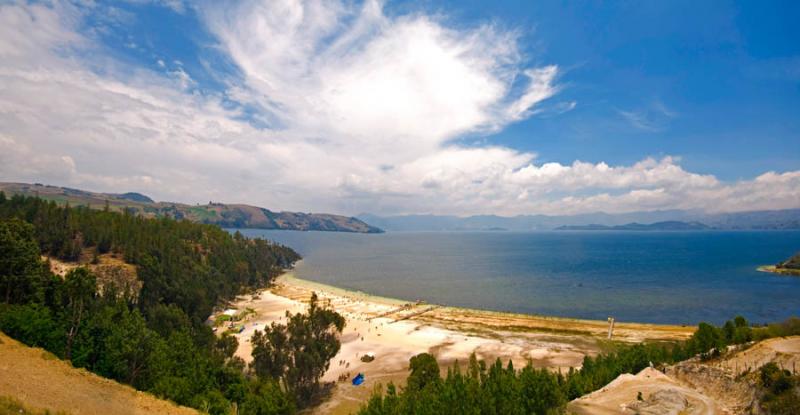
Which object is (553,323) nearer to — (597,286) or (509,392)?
(597,286)

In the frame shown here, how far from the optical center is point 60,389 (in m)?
23.5

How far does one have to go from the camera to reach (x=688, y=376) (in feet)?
121

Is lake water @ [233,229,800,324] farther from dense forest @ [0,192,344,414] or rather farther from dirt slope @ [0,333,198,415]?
dirt slope @ [0,333,198,415]

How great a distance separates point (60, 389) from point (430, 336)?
56223 mm

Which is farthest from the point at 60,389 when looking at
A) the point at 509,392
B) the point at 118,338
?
the point at 509,392

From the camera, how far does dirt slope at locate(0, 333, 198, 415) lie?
21312 mm

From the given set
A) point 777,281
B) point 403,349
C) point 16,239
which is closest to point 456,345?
point 403,349

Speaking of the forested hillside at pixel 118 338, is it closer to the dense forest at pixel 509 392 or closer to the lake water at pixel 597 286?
the dense forest at pixel 509 392

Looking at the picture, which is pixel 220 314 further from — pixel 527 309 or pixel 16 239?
pixel 527 309

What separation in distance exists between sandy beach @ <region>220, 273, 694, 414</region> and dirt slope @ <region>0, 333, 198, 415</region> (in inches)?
786

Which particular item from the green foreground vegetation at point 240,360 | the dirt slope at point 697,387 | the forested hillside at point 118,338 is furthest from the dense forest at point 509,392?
the forested hillside at point 118,338

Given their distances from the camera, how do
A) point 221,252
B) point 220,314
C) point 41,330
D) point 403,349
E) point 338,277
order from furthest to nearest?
1. point 338,277
2. point 221,252
3. point 220,314
4. point 403,349
5. point 41,330

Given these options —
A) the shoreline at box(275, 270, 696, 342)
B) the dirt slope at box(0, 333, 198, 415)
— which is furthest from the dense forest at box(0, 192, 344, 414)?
the shoreline at box(275, 270, 696, 342)

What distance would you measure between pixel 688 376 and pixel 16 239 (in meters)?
70.0
